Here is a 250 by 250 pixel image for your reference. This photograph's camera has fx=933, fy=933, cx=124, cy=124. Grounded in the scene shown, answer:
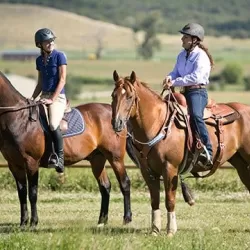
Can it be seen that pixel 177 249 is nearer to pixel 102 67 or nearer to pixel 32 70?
pixel 32 70

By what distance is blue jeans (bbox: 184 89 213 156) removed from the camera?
11.2 m

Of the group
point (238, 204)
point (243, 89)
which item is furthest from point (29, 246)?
point (243, 89)

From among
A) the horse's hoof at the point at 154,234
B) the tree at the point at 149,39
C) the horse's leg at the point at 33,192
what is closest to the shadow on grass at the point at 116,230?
the horse's hoof at the point at 154,234

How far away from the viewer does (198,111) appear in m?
11.2

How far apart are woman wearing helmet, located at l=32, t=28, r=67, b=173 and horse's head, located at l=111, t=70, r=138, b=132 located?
5.31 feet

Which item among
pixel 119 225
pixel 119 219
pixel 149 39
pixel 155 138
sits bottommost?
pixel 149 39

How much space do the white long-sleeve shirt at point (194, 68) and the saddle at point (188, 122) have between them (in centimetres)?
27

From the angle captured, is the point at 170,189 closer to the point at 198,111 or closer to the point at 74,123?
the point at 198,111

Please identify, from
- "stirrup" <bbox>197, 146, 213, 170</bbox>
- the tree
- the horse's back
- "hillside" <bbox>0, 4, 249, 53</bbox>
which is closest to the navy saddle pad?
the horse's back

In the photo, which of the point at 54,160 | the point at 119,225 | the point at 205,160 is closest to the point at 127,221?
the point at 119,225

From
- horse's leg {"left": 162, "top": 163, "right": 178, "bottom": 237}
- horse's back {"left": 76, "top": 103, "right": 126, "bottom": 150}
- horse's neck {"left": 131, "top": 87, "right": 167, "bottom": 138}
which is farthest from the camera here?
horse's back {"left": 76, "top": 103, "right": 126, "bottom": 150}

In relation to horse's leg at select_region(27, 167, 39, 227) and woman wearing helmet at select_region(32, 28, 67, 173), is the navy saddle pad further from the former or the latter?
horse's leg at select_region(27, 167, 39, 227)

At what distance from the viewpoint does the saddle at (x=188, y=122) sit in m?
11.2

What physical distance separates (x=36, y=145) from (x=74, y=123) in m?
0.79
